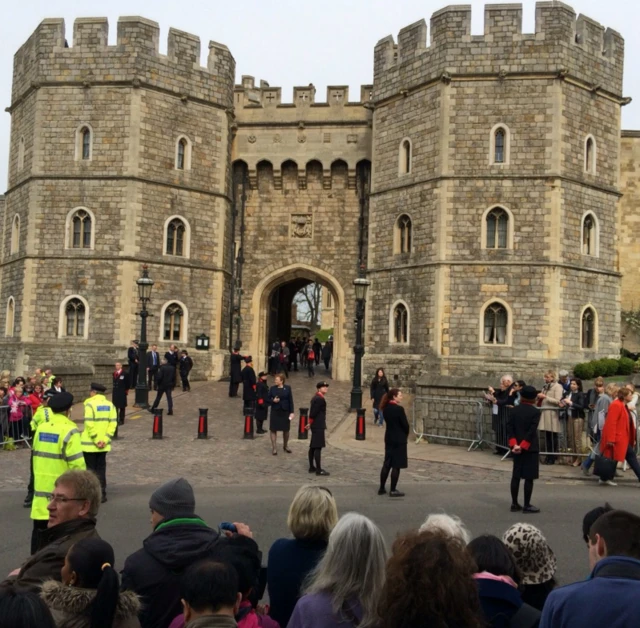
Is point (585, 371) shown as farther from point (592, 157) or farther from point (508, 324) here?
point (592, 157)

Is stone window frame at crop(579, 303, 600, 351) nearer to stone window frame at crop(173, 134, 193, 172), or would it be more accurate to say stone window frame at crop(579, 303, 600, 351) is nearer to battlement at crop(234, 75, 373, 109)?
battlement at crop(234, 75, 373, 109)

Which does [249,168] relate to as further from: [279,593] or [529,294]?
[279,593]

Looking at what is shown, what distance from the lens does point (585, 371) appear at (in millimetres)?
21859

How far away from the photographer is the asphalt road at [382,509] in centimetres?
769

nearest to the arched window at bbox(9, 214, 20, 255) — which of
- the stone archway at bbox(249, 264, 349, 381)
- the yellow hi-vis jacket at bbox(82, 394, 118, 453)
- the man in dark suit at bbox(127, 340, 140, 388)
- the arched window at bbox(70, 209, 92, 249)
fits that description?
the arched window at bbox(70, 209, 92, 249)

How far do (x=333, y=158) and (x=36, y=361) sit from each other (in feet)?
43.0

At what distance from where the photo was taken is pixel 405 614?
8.56ft

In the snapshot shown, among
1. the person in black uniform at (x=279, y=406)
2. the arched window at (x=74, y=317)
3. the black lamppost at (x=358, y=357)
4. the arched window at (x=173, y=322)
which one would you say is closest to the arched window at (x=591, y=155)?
the black lamppost at (x=358, y=357)

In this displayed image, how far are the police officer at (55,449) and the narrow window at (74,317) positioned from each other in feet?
63.6

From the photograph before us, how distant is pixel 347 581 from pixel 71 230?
82.0ft

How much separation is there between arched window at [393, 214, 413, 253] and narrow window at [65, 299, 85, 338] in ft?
36.3

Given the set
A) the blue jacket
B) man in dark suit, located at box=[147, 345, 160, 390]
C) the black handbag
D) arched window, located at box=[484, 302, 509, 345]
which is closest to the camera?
the blue jacket

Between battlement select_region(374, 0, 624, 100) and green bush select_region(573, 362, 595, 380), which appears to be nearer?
green bush select_region(573, 362, 595, 380)

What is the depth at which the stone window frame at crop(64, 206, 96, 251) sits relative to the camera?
26.0 metres
